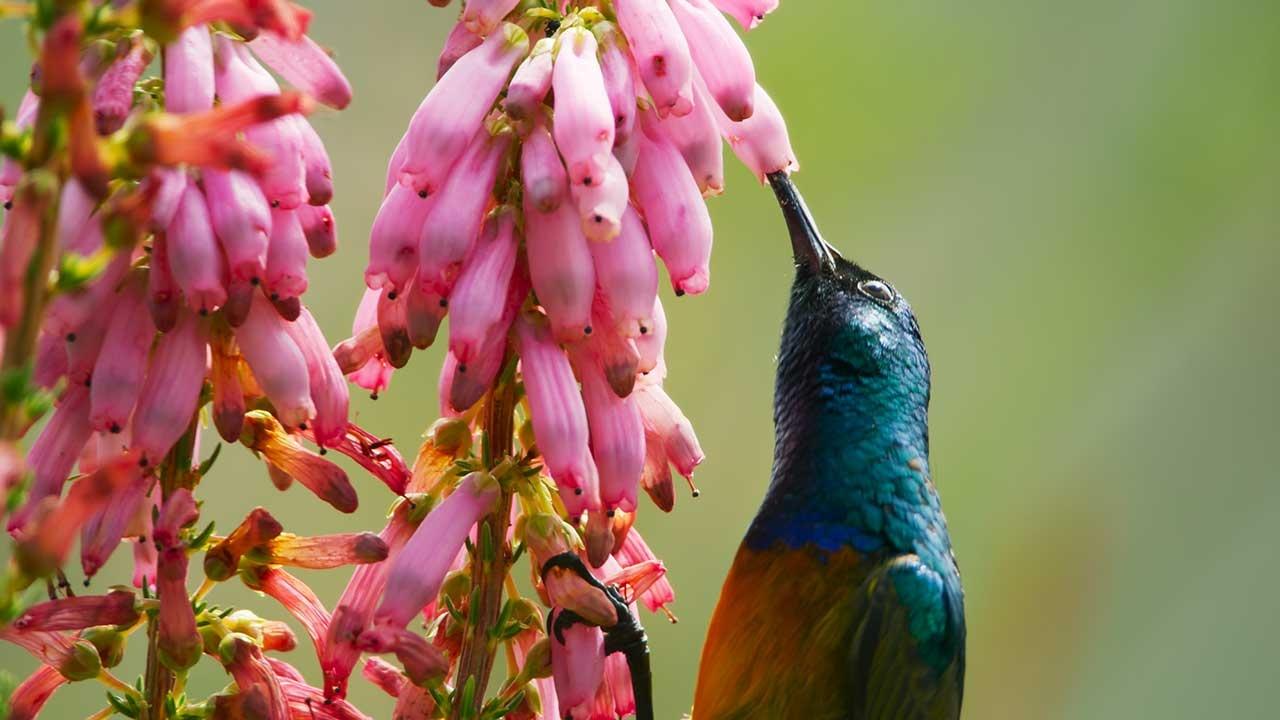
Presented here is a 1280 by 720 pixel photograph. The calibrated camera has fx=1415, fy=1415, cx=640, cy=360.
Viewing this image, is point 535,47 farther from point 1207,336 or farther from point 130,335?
point 1207,336

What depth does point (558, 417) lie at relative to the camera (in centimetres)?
88

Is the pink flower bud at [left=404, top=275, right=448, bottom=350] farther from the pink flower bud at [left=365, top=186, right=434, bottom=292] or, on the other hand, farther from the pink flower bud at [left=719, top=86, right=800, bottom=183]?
the pink flower bud at [left=719, top=86, right=800, bottom=183]

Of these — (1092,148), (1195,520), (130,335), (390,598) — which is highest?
(1092,148)

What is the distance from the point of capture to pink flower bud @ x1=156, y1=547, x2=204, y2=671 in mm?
795

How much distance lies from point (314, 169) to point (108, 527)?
24 centimetres

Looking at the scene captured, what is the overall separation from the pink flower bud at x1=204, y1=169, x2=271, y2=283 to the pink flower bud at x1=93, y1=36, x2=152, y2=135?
5 centimetres

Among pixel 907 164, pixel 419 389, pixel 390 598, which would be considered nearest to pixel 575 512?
pixel 390 598

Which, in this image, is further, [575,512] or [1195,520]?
[1195,520]

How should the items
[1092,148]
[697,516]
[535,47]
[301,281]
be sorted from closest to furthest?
[301,281] → [535,47] → [697,516] → [1092,148]

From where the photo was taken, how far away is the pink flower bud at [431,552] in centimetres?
89

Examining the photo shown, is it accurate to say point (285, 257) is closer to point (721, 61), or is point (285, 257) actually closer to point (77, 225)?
point (77, 225)

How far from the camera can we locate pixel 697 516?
9.54 ft

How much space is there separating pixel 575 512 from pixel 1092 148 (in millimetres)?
2516

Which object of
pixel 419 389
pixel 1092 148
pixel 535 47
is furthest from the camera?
pixel 1092 148
